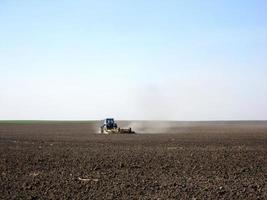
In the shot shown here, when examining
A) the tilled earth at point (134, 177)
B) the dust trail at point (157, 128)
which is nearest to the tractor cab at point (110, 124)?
the dust trail at point (157, 128)

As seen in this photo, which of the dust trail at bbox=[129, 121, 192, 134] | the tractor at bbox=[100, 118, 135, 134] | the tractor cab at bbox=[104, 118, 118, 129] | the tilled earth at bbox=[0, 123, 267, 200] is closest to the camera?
the tilled earth at bbox=[0, 123, 267, 200]

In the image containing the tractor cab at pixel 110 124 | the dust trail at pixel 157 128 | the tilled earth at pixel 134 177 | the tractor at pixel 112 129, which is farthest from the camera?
the dust trail at pixel 157 128

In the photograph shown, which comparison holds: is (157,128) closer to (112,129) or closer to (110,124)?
(110,124)

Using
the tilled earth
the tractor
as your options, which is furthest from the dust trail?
the tilled earth

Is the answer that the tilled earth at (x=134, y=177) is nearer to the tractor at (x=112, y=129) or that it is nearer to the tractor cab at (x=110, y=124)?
the tractor at (x=112, y=129)

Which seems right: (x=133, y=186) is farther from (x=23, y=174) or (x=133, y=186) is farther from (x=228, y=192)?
(x=23, y=174)

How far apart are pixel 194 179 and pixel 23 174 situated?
6.39 meters

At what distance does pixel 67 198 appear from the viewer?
13242 millimetres

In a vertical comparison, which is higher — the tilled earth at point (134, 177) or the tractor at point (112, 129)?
the tractor at point (112, 129)

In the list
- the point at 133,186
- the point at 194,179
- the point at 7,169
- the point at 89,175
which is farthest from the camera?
the point at 7,169

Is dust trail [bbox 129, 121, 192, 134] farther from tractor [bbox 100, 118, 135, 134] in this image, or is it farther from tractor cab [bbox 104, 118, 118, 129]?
tractor [bbox 100, 118, 135, 134]

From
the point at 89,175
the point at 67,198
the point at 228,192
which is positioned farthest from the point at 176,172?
the point at 67,198

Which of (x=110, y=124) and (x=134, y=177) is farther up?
(x=110, y=124)

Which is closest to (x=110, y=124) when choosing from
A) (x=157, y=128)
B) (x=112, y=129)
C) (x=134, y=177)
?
(x=112, y=129)
